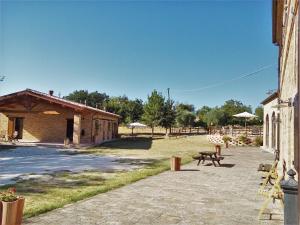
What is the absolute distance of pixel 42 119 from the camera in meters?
28.6

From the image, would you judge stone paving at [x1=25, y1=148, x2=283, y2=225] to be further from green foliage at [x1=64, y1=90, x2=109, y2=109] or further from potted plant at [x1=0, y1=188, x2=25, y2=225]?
green foliage at [x1=64, y1=90, x2=109, y2=109]

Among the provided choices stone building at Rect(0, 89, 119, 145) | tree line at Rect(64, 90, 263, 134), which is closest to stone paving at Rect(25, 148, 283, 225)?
stone building at Rect(0, 89, 119, 145)

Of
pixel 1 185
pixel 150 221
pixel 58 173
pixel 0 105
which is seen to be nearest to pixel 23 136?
pixel 0 105

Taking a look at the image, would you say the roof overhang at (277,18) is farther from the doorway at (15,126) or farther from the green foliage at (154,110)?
the green foliage at (154,110)

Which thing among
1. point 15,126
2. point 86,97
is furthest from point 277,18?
point 86,97

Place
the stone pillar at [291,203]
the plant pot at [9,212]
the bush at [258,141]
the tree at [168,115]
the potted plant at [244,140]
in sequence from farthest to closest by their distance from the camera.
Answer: the tree at [168,115] → the potted plant at [244,140] → the bush at [258,141] → the plant pot at [9,212] → the stone pillar at [291,203]

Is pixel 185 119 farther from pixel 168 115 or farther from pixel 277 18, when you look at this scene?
pixel 277 18

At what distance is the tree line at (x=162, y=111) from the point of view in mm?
48906

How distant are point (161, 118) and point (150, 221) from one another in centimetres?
4231

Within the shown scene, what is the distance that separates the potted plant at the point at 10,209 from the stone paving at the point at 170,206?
2.94 feet

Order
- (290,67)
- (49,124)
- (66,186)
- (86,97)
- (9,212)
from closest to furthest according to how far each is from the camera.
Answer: (9,212), (290,67), (66,186), (49,124), (86,97)

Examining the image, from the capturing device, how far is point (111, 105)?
219 feet

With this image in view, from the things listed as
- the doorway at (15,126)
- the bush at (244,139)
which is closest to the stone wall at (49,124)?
the doorway at (15,126)

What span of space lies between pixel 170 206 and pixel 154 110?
41478 mm
